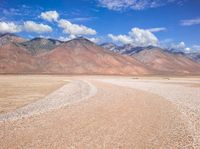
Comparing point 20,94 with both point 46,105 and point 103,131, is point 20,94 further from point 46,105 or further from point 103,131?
point 103,131

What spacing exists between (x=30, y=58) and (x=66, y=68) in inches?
939

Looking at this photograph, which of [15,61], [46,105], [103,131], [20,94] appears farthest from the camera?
[15,61]

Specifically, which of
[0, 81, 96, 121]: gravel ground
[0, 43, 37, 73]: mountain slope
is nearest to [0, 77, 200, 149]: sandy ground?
[0, 81, 96, 121]: gravel ground

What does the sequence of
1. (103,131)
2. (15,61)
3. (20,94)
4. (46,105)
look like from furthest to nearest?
(15,61)
(20,94)
(46,105)
(103,131)

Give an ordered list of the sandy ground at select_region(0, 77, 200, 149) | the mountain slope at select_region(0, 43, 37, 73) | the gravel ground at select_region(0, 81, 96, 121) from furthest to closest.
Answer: the mountain slope at select_region(0, 43, 37, 73) → the gravel ground at select_region(0, 81, 96, 121) → the sandy ground at select_region(0, 77, 200, 149)

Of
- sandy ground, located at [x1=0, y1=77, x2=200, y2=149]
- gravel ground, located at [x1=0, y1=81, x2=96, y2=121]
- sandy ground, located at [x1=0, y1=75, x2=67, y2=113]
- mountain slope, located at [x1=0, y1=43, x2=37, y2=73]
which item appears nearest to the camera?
sandy ground, located at [x1=0, y1=77, x2=200, y2=149]

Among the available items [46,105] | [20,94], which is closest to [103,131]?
[46,105]

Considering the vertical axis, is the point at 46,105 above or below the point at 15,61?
below

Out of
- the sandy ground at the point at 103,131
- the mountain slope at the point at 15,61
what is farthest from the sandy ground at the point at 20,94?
the mountain slope at the point at 15,61

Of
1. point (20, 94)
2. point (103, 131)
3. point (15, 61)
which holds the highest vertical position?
point (15, 61)

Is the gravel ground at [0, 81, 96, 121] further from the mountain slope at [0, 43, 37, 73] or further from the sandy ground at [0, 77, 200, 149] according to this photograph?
the mountain slope at [0, 43, 37, 73]

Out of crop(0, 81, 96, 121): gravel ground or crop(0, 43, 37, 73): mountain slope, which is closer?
crop(0, 81, 96, 121): gravel ground

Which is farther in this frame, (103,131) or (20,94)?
(20,94)

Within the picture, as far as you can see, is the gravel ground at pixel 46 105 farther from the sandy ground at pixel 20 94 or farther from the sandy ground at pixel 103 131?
the sandy ground at pixel 103 131
